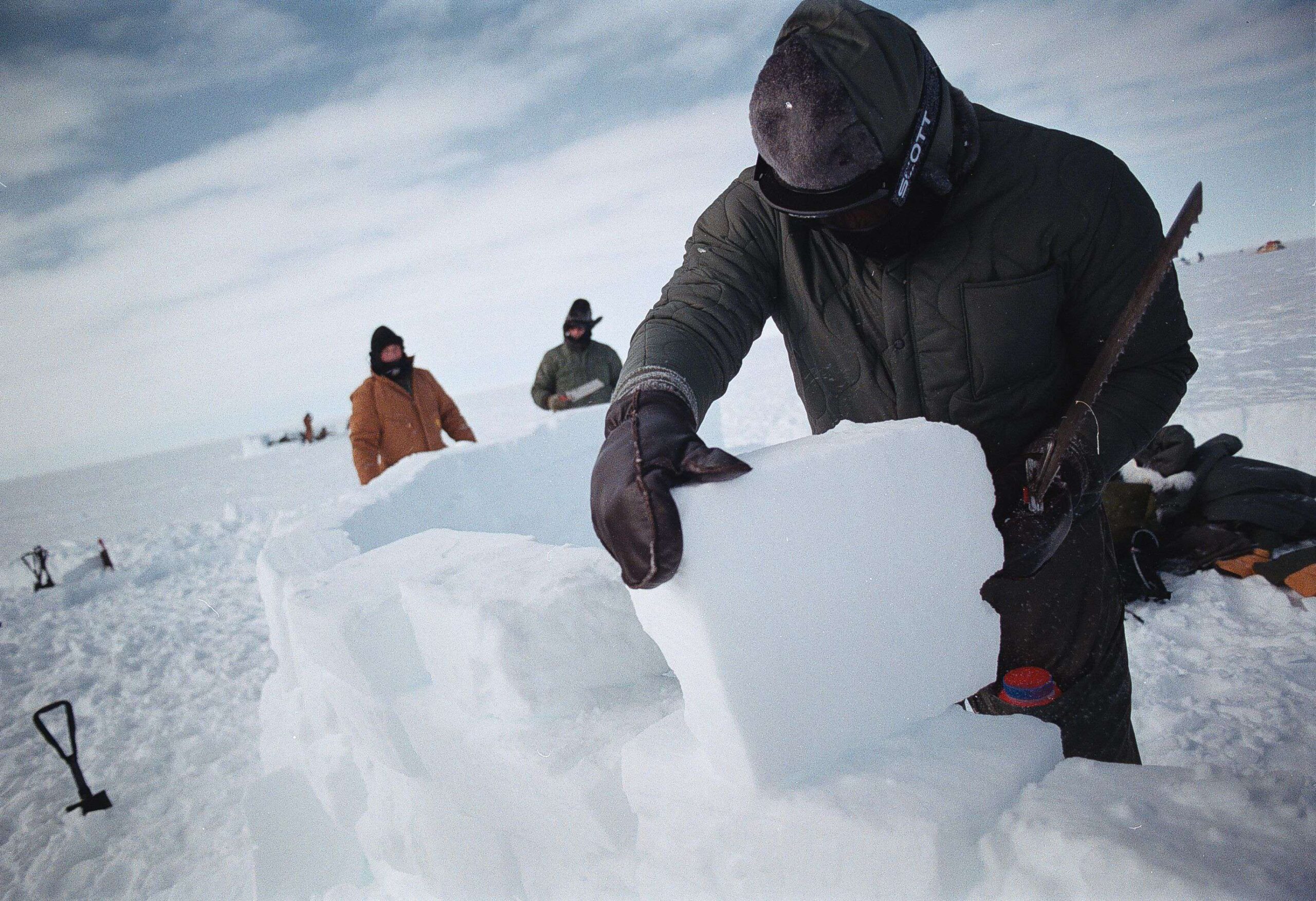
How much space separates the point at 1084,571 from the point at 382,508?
3.39 m

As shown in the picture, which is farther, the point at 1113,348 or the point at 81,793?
the point at 81,793

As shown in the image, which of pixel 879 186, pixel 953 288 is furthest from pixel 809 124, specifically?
pixel 953 288

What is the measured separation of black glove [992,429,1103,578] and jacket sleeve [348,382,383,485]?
438cm

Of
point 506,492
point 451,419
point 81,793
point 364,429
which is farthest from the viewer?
point 451,419

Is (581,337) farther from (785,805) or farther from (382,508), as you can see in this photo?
(785,805)

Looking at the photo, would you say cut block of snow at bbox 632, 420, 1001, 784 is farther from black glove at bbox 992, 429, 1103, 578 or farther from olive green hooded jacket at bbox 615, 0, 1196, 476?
olive green hooded jacket at bbox 615, 0, 1196, 476

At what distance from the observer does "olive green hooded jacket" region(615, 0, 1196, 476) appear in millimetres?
1177

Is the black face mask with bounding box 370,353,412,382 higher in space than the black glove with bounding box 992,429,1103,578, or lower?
higher

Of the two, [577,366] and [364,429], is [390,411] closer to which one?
[364,429]

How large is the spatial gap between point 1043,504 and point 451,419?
15.5 ft

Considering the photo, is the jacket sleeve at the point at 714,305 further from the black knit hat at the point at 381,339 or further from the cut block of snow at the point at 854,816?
the black knit hat at the point at 381,339

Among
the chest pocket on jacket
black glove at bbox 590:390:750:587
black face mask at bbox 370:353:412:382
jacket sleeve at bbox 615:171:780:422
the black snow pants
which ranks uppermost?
black face mask at bbox 370:353:412:382

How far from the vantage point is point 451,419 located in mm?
5301

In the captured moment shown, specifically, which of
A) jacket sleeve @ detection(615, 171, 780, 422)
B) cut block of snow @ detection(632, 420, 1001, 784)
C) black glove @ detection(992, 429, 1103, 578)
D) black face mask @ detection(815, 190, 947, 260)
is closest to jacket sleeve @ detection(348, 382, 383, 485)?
jacket sleeve @ detection(615, 171, 780, 422)
